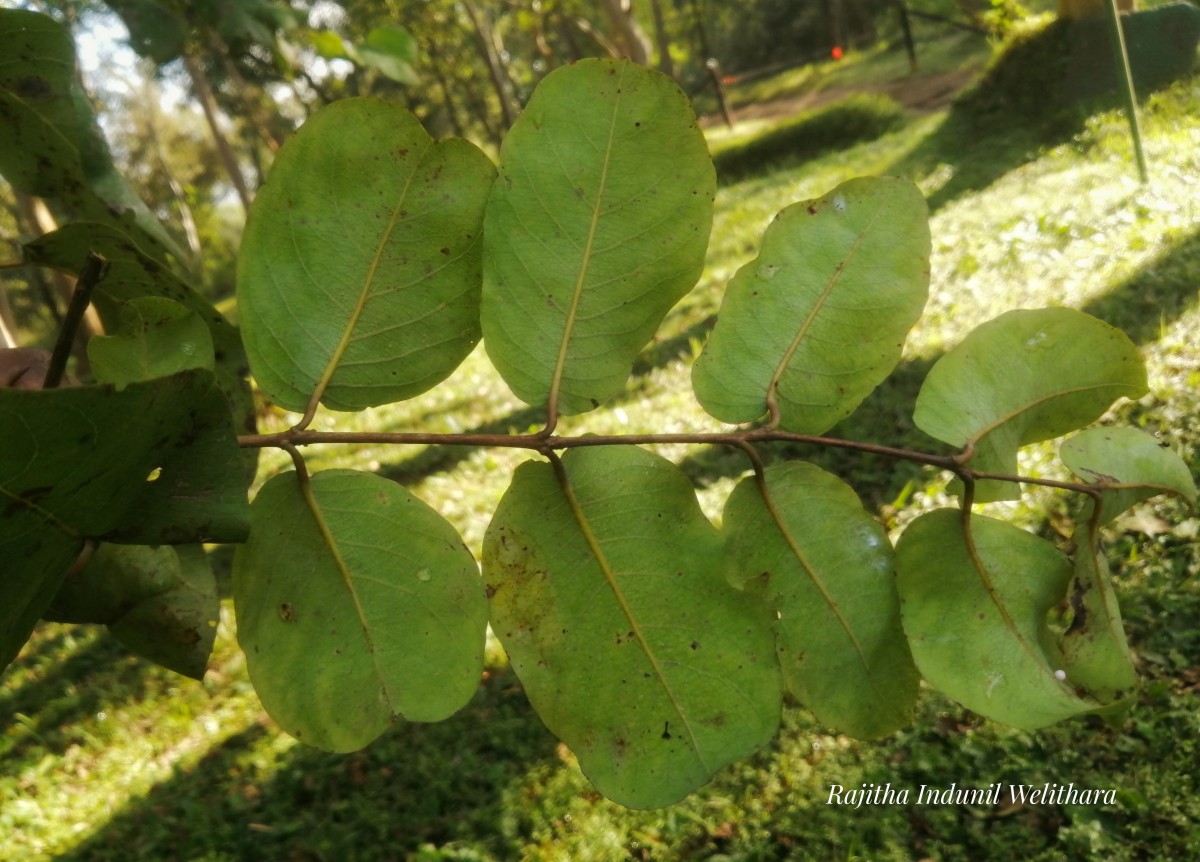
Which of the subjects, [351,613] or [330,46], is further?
[330,46]

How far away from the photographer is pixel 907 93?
496 inches

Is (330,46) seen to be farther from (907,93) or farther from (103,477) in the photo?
(907,93)

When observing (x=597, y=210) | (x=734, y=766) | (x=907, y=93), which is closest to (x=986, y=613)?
(x=597, y=210)

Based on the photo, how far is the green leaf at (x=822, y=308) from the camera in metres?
0.48

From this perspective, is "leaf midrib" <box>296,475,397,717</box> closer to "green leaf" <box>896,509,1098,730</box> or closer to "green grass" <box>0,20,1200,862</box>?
"green leaf" <box>896,509,1098,730</box>

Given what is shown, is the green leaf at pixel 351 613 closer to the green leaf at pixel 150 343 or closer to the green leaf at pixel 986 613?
the green leaf at pixel 150 343

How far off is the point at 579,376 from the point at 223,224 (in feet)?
101

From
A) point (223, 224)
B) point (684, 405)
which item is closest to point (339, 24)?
point (223, 224)

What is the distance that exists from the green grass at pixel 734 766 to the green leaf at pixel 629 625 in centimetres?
134

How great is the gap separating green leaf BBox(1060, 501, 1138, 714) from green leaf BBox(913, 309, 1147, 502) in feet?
0.17

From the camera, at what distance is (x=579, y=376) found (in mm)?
488

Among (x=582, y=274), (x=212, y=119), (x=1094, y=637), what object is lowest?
(x=1094, y=637)

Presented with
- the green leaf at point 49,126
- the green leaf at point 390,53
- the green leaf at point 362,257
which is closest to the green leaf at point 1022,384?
the green leaf at point 362,257

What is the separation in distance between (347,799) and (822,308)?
2994 millimetres
